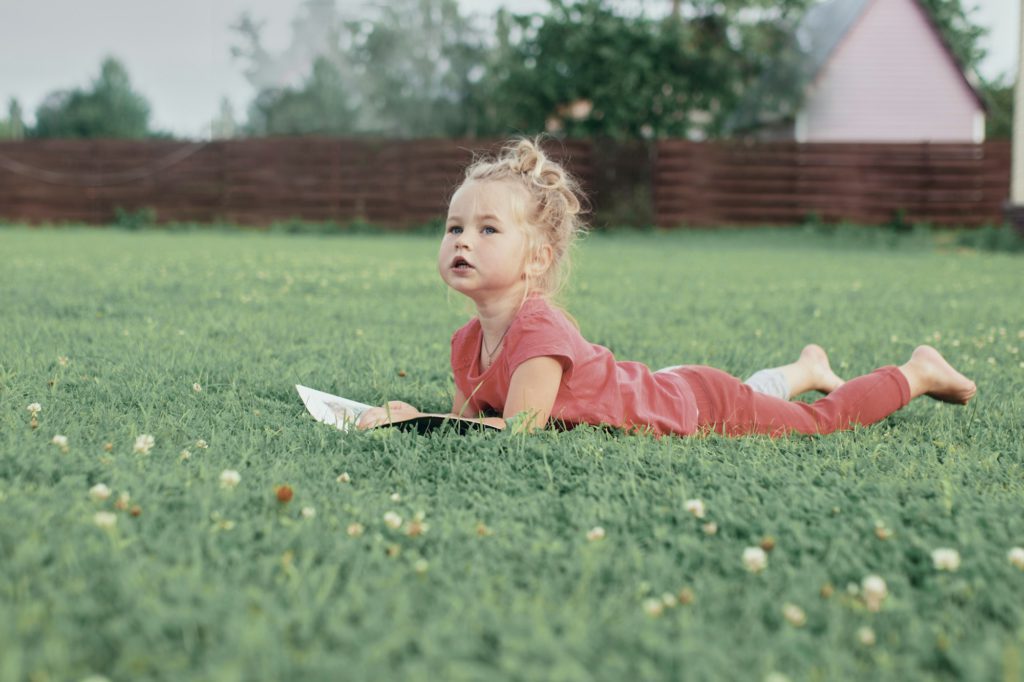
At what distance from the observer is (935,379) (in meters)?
3.31

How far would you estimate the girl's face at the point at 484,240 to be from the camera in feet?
9.72

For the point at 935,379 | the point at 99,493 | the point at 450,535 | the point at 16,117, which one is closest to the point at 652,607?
the point at 450,535

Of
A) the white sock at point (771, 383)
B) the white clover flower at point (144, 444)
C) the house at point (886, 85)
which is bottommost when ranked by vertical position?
the white sock at point (771, 383)

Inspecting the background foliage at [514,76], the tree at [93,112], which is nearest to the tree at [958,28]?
the background foliage at [514,76]

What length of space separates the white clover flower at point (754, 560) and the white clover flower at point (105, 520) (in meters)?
1.18

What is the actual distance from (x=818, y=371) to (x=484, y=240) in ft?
5.17

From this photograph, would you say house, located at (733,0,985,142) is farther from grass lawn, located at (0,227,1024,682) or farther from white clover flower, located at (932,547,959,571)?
white clover flower, located at (932,547,959,571)

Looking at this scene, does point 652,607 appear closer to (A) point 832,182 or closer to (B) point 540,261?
(B) point 540,261

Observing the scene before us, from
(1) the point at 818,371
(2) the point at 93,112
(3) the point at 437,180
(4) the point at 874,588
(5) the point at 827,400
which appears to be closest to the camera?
(4) the point at 874,588

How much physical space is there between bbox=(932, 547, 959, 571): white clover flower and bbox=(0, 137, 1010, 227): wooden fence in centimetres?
1643

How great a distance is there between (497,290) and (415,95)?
1305 inches

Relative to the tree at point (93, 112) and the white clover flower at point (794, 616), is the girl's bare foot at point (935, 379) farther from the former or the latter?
the tree at point (93, 112)

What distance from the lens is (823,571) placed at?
179cm

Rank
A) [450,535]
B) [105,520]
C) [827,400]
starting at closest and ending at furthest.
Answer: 1. [105,520]
2. [450,535]
3. [827,400]
